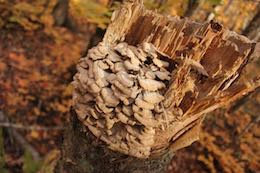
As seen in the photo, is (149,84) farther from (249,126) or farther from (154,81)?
(249,126)

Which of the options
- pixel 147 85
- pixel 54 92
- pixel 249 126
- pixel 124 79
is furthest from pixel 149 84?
pixel 249 126

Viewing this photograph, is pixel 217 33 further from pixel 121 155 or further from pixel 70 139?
pixel 70 139

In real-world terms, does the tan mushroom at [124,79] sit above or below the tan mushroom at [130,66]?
below

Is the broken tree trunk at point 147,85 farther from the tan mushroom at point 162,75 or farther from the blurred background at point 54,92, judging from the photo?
the blurred background at point 54,92

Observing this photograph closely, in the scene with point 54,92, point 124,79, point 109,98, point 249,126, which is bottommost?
point 54,92

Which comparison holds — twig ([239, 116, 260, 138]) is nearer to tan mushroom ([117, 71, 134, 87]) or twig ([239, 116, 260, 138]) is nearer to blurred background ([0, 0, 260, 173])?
blurred background ([0, 0, 260, 173])

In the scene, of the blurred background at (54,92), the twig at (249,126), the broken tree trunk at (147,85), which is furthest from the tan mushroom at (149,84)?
the twig at (249,126)

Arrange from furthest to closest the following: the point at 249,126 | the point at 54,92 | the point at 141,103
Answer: the point at 54,92 < the point at 249,126 < the point at 141,103
